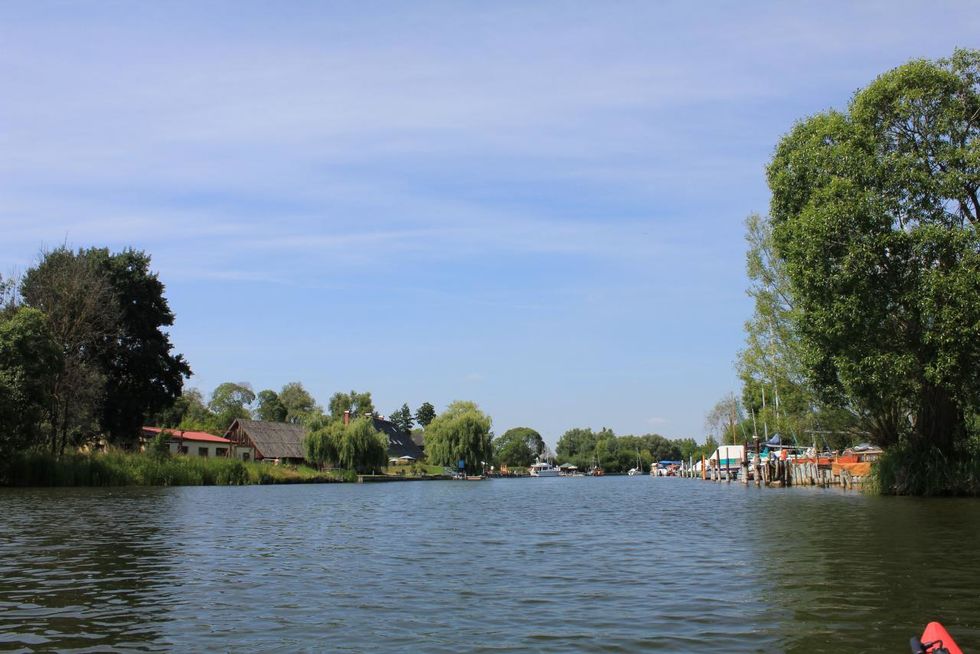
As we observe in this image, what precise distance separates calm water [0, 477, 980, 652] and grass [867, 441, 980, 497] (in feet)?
26.4

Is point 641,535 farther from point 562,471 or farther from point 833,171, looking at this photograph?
point 562,471

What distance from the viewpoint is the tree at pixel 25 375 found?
40.4m

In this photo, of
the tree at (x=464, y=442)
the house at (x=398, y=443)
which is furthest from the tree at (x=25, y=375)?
the house at (x=398, y=443)

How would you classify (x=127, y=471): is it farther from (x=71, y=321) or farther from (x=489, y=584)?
(x=489, y=584)

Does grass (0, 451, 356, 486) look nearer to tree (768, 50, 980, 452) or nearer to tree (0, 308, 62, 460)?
tree (0, 308, 62, 460)

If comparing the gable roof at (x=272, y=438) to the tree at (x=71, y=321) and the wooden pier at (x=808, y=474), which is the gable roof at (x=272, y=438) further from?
the wooden pier at (x=808, y=474)

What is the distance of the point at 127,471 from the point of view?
47906 mm

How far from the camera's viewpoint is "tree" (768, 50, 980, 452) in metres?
29.1

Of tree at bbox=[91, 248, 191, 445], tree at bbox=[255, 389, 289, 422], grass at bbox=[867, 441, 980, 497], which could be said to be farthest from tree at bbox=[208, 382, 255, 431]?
grass at bbox=[867, 441, 980, 497]

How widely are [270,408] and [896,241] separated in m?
139

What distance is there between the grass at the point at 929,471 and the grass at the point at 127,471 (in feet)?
136

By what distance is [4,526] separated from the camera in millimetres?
21969

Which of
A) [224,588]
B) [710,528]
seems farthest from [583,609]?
[710,528]

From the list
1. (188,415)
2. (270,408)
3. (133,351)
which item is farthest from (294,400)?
(133,351)
